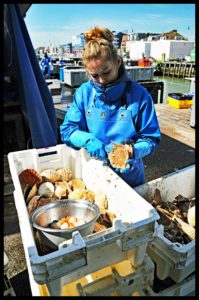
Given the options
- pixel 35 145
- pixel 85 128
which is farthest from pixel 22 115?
pixel 85 128

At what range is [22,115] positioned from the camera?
3393mm

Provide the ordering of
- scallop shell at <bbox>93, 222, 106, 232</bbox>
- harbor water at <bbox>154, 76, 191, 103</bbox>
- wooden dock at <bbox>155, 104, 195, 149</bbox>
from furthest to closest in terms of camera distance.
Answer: harbor water at <bbox>154, 76, 191, 103</bbox>, wooden dock at <bbox>155, 104, 195, 149</bbox>, scallop shell at <bbox>93, 222, 106, 232</bbox>

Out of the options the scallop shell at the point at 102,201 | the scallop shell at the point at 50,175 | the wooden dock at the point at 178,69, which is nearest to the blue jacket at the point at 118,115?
the scallop shell at the point at 102,201

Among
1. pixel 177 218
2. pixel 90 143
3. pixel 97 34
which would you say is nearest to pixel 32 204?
pixel 90 143

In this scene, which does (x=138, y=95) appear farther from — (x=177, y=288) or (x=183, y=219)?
(x=177, y=288)

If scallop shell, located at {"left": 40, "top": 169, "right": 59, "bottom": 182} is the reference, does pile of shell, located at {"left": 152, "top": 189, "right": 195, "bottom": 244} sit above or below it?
below

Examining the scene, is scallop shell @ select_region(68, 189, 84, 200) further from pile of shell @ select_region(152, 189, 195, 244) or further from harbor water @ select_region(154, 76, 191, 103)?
harbor water @ select_region(154, 76, 191, 103)

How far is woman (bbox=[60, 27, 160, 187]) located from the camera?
1.62 m

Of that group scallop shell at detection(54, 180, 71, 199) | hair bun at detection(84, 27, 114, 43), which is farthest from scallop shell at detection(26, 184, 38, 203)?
hair bun at detection(84, 27, 114, 43)

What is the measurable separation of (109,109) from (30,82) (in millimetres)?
1513

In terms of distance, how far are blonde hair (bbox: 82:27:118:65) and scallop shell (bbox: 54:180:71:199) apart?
1024 mm

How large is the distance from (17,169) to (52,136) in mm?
1185

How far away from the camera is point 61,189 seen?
1892 millimetres

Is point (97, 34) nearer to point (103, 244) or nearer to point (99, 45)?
point (99, 45)
